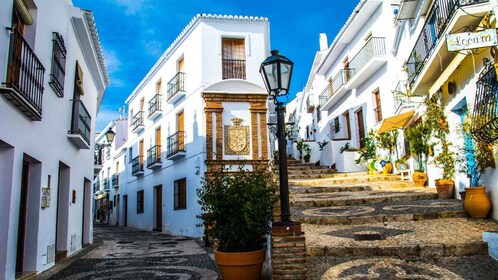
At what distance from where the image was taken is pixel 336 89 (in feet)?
63.2

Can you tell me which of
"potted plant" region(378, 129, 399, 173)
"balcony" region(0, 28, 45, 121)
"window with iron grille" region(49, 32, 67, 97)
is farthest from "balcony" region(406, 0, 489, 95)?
"window with iron grille" region(49, 32, 67, 97)

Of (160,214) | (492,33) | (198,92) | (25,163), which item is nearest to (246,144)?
(198,92)

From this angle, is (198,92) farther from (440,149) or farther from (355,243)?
(355,243)

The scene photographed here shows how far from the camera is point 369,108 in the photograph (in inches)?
632

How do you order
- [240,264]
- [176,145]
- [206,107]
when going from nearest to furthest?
[240,264]
[206,107]
[176,145]

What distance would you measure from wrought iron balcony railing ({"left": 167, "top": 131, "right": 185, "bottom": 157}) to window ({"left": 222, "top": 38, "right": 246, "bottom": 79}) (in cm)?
307

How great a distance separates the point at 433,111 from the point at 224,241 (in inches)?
246

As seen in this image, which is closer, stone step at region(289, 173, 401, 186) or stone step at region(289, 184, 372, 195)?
stone step at region(289, 184, 372, 195)

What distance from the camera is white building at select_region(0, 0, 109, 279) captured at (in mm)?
5516

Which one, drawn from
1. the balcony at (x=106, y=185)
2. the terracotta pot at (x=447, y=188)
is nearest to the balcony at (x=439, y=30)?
the terracotta pot at (x=447, y=188)

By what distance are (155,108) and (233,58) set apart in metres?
5.45

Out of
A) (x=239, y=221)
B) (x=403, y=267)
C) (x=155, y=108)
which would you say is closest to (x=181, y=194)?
(x=155, y=108)

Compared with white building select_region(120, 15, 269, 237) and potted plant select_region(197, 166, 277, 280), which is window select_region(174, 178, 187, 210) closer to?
white building select_region(120, 15, 269, 237)

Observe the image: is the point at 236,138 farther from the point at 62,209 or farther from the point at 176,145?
the point at 62,209
